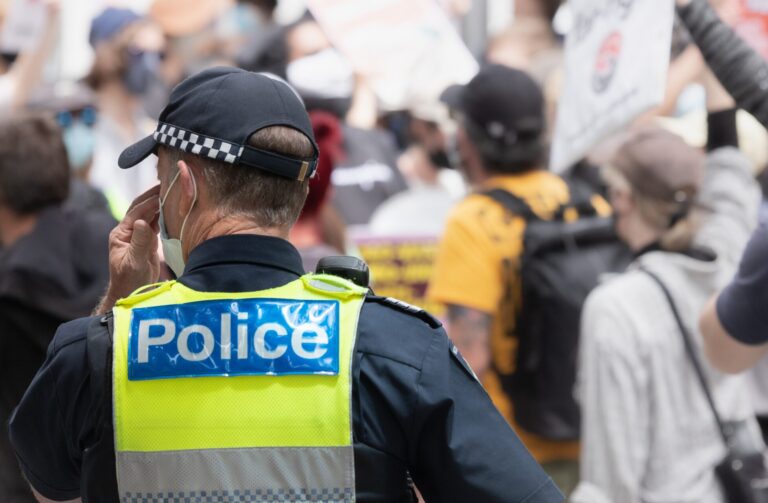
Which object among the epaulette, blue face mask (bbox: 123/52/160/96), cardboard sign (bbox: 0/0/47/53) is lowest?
the epaulette

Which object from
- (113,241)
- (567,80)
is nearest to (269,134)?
(113,241)

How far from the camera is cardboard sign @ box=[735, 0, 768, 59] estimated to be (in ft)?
18.5

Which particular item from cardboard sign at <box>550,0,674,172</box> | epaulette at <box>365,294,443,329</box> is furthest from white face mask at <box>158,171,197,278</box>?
cardboard sign at <box>550,0,674,172</box>

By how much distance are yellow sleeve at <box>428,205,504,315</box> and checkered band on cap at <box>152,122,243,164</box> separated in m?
2.71

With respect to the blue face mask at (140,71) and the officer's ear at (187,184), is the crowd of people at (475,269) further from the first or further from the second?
the blue face mask at (140,71)

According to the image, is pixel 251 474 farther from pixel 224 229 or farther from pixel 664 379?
pixel 664 379

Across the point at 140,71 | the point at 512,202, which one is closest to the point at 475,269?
the point at 512,202

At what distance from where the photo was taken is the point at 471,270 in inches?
213

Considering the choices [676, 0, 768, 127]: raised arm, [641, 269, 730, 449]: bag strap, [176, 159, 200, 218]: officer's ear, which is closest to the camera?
[176, 159, 200, 218]: officer's ear

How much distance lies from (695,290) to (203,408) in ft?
7.66

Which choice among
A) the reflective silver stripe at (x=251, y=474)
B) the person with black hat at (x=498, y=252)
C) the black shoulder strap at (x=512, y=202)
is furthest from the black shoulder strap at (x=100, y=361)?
the black shoulder strap at (x=512, y=202)

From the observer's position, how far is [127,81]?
28.6 feet

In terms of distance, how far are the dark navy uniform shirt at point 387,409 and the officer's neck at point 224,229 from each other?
0.02 meters

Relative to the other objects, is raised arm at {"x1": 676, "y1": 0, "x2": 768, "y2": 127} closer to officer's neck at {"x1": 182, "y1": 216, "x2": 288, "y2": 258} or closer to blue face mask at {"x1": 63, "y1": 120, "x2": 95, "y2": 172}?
officer's neck at {"x1": 182, "y1": 216, "x2": 288, "y2": 258}
